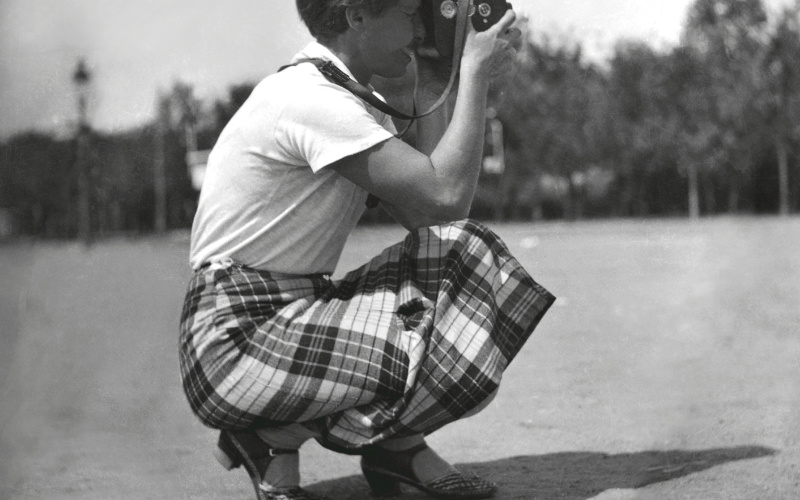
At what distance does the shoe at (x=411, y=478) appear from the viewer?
238 centimetres

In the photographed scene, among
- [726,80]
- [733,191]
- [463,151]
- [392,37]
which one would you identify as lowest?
[733,191]

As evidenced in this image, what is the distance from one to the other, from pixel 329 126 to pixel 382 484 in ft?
2.76

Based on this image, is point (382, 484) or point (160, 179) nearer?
point (382, 484)

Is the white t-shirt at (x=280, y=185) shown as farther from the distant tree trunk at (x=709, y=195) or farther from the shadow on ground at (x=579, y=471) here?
the distant tree trunk at (x=709, y=195)

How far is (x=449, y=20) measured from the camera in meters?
2.22

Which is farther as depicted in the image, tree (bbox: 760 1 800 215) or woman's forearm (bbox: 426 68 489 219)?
tree (bbox: 760 1 800 215)

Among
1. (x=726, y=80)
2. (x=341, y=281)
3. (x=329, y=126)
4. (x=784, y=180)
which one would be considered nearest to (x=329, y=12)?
(x=329, y=126)

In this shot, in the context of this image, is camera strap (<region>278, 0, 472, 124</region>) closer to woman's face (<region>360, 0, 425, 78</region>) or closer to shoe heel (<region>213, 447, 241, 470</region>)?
woman's face (<region>360, 0, 425, 78</region>)

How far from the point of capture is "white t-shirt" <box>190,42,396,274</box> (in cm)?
216

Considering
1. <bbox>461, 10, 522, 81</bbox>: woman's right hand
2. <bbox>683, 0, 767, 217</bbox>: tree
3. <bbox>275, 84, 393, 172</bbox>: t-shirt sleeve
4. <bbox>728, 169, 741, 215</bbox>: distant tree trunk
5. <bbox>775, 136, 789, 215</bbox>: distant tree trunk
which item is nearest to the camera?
<bbox>275, 84, 393, 172</bbox>: t-shirt sleeve

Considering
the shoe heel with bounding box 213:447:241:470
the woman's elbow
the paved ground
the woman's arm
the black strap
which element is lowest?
the paved ground

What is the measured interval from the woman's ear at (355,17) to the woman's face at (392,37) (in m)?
0.01

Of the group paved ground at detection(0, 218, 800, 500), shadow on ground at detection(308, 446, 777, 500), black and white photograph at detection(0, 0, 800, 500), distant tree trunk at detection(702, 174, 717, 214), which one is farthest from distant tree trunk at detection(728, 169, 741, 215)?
shadow on ground at detection(308, 446, 777, 500)

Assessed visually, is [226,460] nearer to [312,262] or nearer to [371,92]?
[312,262]
